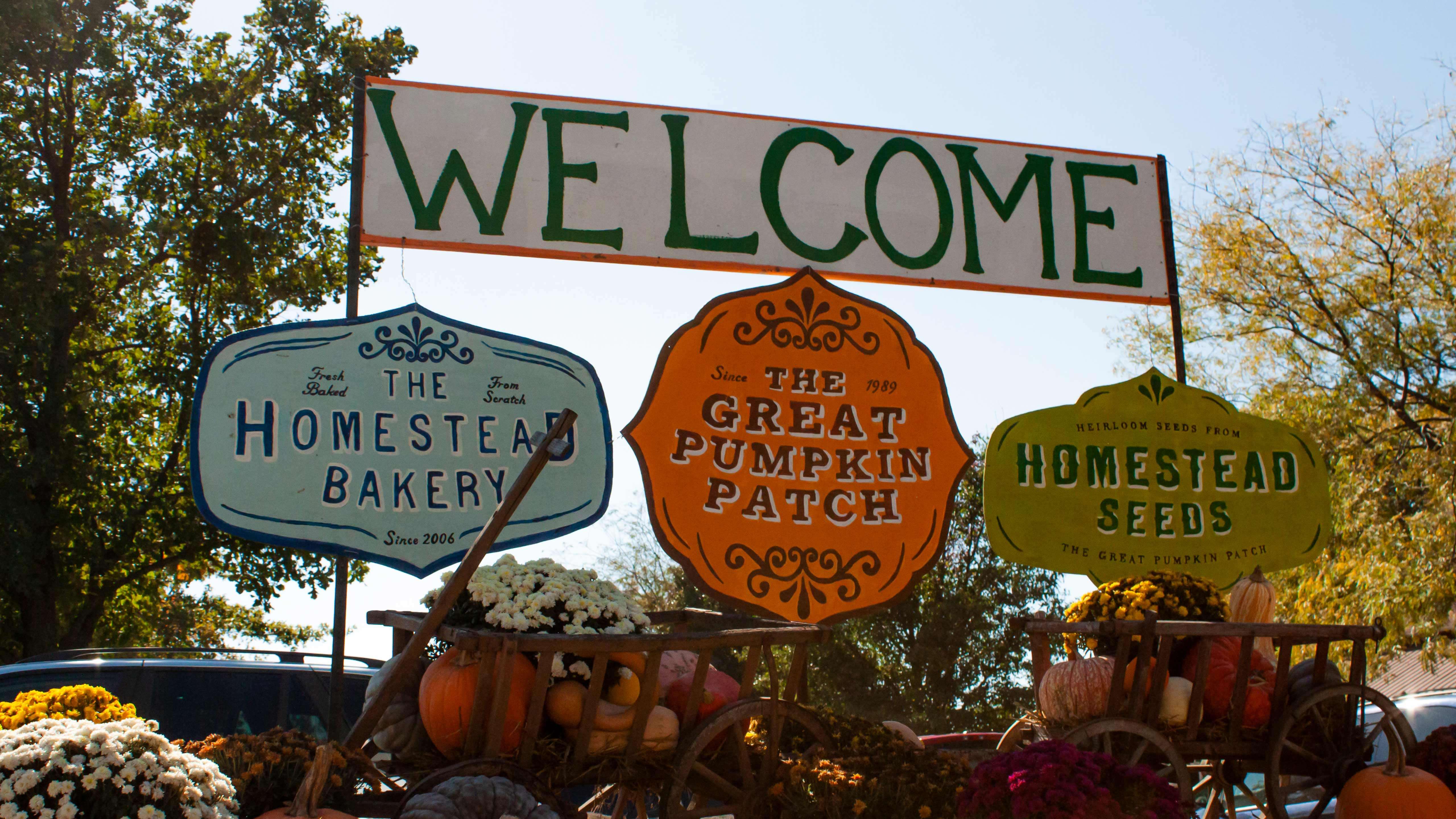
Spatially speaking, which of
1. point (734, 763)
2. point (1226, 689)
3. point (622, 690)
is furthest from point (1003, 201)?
point (622, 690)

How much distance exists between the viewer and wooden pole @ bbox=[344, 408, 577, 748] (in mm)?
4602

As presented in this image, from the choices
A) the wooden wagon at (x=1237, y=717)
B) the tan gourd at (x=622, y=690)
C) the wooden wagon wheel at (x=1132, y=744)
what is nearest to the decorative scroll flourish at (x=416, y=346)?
the tan gourd at (x=622, y=690)

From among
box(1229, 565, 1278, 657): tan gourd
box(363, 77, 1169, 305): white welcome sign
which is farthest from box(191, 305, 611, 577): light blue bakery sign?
box(1229, 565, 1278, 657): tan gourd

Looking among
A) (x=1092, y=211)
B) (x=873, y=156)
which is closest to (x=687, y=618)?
(x=873, y=156)

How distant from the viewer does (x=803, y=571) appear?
6.81 m

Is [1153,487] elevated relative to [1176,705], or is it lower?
elevated

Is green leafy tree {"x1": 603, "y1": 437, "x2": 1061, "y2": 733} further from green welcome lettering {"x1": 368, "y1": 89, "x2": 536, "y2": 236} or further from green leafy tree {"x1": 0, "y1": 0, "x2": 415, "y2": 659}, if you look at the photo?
green welcome lettering {"x1": 368, "y1": 89, "x2": 536, "y2": 236}

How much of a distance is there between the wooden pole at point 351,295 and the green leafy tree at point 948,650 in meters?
16.7

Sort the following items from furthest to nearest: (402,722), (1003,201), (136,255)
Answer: (136,255), (1003,201), (402,722)

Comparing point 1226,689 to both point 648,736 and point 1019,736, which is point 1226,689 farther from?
point 648,736

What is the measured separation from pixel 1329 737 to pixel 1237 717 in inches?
23.2

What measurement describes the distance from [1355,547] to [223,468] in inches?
563

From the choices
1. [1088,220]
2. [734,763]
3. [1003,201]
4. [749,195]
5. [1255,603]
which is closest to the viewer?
[734,763]

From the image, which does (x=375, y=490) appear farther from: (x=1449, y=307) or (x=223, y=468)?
(x=1449, y=307)
